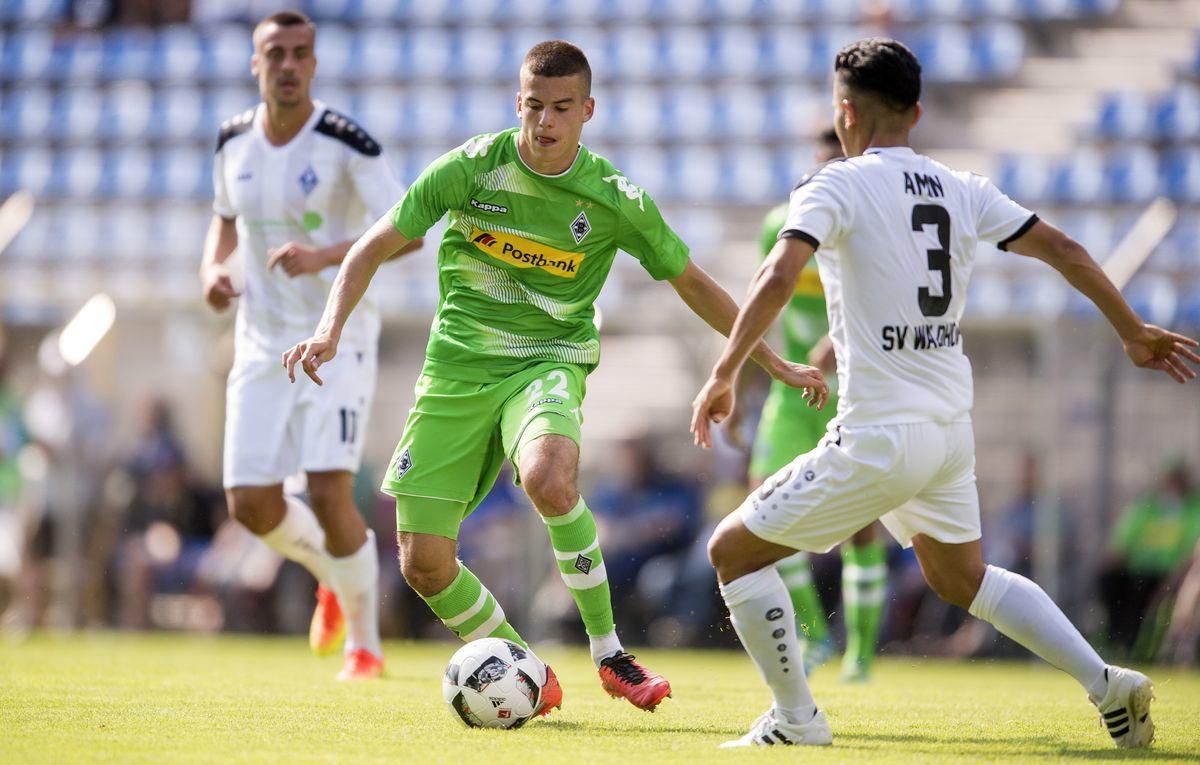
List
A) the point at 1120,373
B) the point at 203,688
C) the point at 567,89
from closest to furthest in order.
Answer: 1. the point at 567,89
2. the point at 203,688
3. the point at 1120,373

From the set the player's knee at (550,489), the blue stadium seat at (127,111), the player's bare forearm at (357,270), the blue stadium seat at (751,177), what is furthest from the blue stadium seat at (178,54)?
the player's knee at (550,489)

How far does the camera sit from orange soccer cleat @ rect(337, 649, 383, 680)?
7.51 metres

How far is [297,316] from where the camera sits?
7484mm

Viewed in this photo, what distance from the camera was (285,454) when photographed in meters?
7.46

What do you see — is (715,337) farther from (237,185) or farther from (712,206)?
(237,185)

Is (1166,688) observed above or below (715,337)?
below

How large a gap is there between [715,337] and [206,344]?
422 cm

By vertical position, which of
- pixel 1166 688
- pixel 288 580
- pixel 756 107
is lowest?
pixel 288 580

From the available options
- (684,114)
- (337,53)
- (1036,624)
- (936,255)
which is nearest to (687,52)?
(684,114)

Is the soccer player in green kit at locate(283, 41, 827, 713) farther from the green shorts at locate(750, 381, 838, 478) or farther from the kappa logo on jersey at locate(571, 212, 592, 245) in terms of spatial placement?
the green shorts at locate(750, 381, 838, 478)

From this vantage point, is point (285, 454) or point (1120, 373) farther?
point (1120, 373)

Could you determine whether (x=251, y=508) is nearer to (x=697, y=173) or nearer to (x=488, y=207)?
(x=488, y=207)

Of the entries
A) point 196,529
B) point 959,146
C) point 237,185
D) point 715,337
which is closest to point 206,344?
point 196,529

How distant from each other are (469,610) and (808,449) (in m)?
2.71
